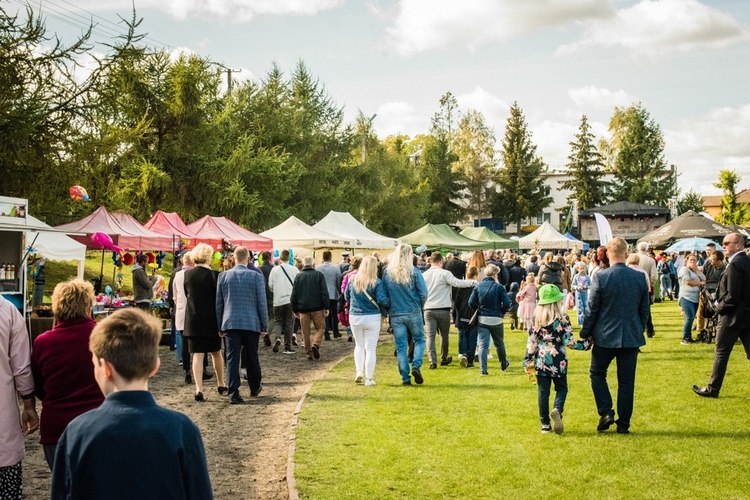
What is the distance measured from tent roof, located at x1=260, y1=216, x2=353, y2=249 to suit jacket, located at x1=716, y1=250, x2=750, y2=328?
15570mm

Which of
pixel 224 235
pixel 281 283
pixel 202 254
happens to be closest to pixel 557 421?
pixel 202 254

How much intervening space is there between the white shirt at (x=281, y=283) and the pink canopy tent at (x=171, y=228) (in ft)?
17.8

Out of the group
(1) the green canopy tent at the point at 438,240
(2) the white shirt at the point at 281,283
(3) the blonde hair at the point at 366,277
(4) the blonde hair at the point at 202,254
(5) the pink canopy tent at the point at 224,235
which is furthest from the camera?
(1) the green canopy tent at the point at 438,240

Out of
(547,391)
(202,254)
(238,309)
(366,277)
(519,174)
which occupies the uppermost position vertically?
(519,174)

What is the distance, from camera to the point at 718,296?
9.44 metres

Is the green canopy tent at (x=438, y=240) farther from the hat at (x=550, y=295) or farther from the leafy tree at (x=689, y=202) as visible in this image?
the leafy tree at (x=689, y=202)

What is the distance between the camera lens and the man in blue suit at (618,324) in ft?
24.7

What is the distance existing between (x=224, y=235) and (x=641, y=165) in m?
60.4

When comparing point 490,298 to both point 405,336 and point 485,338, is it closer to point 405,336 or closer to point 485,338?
point 485,338

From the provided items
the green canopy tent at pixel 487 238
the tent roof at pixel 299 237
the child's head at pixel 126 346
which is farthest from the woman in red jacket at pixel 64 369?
the green canopy tent at pixel 487 238

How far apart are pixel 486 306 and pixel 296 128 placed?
34765 millimetres

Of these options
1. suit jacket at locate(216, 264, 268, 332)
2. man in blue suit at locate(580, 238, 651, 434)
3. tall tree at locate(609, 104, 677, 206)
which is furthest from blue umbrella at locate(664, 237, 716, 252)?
tall tree at locate(609, 104, 677, 206)

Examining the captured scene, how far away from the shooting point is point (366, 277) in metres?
10.8

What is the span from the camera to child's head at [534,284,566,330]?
7.71m
